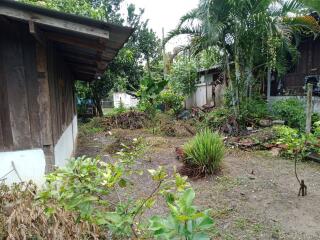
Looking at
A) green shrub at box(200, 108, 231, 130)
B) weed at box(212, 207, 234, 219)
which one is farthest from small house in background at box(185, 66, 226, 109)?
weed at box(212, 207, 234, 219)


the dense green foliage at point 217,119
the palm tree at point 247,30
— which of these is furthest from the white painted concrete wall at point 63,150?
the palm tree at point 247,30

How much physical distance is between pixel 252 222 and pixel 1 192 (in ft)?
10.6

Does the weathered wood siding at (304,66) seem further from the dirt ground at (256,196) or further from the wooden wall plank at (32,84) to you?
the wooden wall plank at (32,84)

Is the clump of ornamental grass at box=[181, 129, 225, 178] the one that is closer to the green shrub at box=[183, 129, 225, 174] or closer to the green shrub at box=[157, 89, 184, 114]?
the green shrub at box=[183, 129, 225, 174]

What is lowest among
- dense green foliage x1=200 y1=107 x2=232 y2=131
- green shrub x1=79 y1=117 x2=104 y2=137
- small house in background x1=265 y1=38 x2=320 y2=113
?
green shrub x1=79 y1=117 x2=104 y2=137

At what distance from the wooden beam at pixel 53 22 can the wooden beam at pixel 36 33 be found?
61 millimetres

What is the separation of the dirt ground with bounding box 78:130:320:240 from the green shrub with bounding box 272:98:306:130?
94.7 inches

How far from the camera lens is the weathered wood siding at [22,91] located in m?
3.96

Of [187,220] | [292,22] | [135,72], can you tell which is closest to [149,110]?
[135,72]

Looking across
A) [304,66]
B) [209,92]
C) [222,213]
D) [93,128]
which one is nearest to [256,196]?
[222,213]

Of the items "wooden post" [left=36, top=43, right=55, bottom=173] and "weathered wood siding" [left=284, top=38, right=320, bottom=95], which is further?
"weathered wood siding" [left=284, top=38, right=320, bottom=95]

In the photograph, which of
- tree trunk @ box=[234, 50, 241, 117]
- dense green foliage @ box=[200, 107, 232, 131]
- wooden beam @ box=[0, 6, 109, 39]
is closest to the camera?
wooden beam @ box=[0, 6, 109, 39]

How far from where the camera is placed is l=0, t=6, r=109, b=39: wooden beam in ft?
11.3

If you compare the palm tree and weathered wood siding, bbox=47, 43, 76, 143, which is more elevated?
the palm tree
